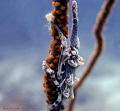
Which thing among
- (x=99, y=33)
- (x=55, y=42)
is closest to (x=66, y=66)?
(x=55, y=42)

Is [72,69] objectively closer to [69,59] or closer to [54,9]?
[69,59]

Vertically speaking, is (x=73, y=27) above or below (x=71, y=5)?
below

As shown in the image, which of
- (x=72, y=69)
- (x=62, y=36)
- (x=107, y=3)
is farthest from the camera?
(x=72, y=69)

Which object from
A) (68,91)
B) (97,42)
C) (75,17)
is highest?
(75,17)

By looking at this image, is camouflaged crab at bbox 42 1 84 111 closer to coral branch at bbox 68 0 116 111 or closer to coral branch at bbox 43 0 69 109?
coral branch at bbox 43 0 69 109

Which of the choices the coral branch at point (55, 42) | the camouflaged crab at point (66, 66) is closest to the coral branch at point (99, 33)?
the camouflaged crab at point (66, 66)

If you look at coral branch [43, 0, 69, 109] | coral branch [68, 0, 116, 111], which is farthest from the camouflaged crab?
coral branch [68, 0, 116, 111]

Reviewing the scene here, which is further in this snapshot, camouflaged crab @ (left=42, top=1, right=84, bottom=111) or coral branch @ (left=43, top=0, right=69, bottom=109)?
camouflaged crab @ (left=42, top=1, right=84, bottom=111)

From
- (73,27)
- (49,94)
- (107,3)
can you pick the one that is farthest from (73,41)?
(49,94)
